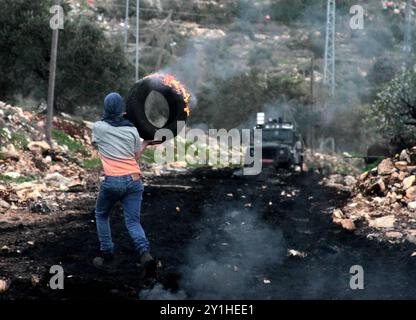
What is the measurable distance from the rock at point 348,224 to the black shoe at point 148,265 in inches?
195

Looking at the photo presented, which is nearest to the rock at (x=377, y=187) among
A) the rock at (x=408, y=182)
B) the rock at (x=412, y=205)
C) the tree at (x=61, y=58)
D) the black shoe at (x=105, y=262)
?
the rock at (x=408, y=182)

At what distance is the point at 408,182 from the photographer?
531 inches

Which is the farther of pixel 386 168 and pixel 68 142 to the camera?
pixel 68 142

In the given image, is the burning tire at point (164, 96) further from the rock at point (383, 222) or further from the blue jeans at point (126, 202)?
the rock at point (383, 222)

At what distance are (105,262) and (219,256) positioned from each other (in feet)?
Answer: 5.16

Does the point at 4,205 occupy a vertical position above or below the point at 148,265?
below

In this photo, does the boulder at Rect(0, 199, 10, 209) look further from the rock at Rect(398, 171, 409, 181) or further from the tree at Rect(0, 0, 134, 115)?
the tree at Rect(0, 0, 134, 115)

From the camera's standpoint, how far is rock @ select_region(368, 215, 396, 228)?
36.7 ft

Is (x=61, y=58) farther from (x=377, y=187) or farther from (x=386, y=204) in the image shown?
(x=386, y=204)

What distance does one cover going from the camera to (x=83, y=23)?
33.7 m

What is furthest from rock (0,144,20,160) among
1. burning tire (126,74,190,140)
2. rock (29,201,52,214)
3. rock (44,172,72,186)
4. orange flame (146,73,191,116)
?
orange flame (146,73,191,116)

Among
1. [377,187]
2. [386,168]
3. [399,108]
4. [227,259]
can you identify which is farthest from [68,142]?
[227,259]

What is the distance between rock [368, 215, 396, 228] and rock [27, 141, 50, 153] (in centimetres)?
1314
